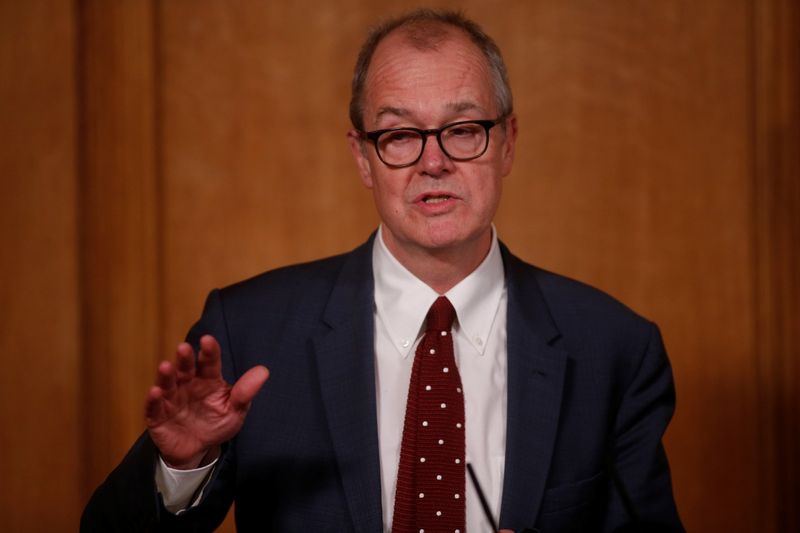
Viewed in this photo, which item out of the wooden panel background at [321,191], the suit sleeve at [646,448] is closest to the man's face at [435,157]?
the suit sleeve at [646,448]

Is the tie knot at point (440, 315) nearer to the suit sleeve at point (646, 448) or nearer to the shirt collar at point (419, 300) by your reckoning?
the shirt collar at point (419, 300)

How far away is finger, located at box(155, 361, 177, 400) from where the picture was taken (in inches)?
49.3

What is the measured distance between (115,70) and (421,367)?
3.70 ft

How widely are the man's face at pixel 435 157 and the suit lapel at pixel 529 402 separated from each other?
0.16 meters

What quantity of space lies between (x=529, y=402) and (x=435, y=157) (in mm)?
436

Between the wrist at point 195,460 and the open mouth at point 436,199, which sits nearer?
the wrist at point 195,460

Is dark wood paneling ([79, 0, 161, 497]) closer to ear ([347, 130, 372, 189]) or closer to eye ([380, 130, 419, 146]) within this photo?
ear ([347, 130, 372, 189])

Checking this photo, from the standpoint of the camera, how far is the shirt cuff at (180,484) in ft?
4.63

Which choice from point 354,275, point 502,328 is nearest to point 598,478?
point 502,328

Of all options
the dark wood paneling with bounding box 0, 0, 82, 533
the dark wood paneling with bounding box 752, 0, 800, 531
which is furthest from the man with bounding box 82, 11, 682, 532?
the dark wood paneling with bounding box 752, 0, 800, 531

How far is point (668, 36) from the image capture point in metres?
2.40

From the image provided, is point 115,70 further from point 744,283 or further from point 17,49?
point 744,283

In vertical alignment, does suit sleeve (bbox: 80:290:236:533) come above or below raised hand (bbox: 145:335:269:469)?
below

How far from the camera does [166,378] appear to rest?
1271 millimetres
